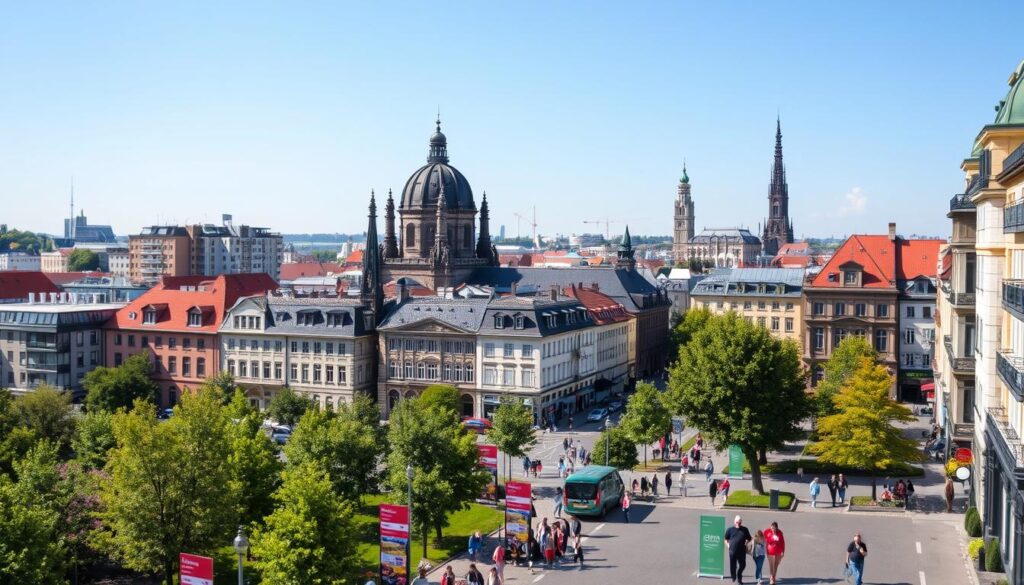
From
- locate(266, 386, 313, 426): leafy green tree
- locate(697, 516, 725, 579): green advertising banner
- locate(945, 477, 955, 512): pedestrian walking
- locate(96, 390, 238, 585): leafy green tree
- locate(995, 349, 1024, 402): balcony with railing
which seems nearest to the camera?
locate(995, 349, 1024, 402): balcony with railing

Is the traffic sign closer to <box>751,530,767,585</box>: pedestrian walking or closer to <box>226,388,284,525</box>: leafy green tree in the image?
<box>226,388,284,525</box>: leafy green tree

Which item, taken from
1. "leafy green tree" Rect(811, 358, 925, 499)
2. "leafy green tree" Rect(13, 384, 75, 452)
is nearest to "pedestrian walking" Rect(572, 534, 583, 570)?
"leafy green tree" Rect(811, 358, 925, 499)

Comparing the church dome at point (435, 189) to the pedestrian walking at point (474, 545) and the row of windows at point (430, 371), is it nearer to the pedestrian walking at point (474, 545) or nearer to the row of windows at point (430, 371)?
the row of windows at point (430, 371)

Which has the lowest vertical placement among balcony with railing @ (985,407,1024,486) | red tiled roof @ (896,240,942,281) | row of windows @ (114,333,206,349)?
balcony with railing @ (985,407,1024,486)

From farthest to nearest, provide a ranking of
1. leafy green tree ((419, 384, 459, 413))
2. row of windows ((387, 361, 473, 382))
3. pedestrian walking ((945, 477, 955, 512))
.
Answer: row of windows ((387, 361, 473, 382)), leafy green tree ((419, 384, 459, 413)), pedestrian walking ((945, 477, 955, 512))

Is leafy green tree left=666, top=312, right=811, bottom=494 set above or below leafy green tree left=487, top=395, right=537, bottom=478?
above

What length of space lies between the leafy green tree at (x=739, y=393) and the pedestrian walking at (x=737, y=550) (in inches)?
625

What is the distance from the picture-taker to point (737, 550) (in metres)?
38.6

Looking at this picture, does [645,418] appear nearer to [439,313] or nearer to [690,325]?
[439,313]

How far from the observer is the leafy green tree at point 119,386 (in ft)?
293

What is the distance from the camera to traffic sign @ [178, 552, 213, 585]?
3108cm

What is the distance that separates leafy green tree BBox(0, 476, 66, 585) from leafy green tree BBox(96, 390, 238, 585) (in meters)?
2.88

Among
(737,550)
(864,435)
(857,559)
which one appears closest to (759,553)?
(737,550)

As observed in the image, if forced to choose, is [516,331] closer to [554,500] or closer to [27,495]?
[554,500]
